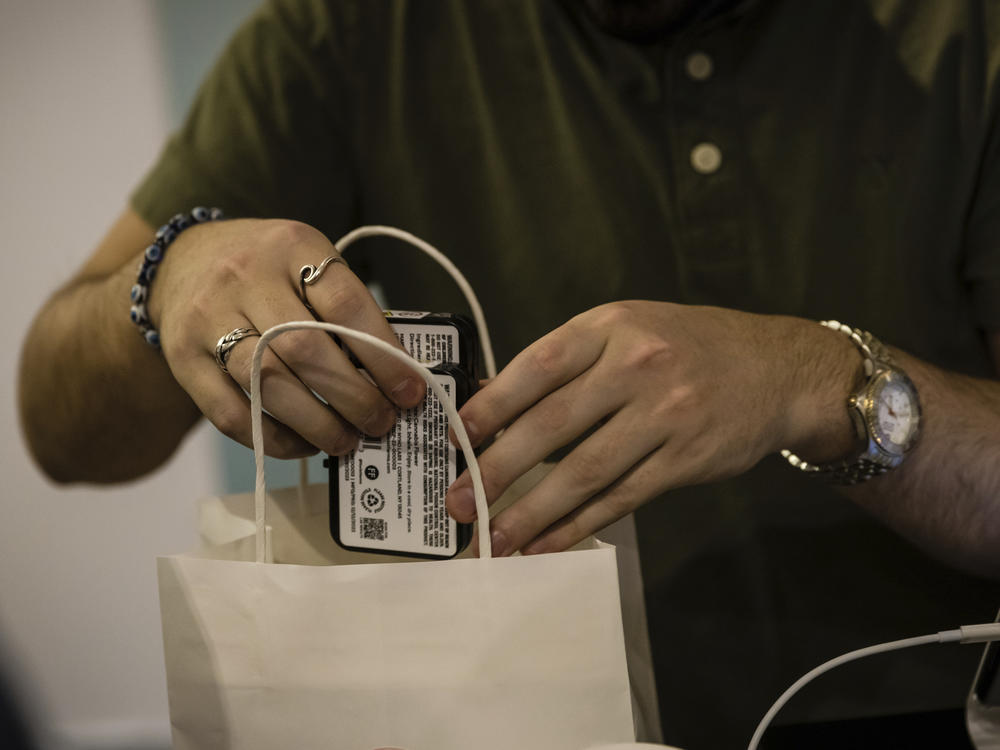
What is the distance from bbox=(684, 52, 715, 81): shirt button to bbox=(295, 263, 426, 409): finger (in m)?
0.46

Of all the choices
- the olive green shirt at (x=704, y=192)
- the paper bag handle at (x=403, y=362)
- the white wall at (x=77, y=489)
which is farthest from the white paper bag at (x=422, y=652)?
the white wall at (x=77, y=489)

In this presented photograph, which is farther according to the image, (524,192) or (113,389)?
(524,192)

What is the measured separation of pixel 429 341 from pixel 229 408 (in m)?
0.13

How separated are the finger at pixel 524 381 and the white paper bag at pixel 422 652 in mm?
75

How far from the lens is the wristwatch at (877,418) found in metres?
0.52

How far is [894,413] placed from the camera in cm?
53

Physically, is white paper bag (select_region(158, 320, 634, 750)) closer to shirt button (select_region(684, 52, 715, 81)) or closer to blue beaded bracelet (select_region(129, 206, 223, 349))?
A: blue beaded bracelet (select_region(129, 206, 223, 349))

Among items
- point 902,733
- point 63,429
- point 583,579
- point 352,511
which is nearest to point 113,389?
point 63,429

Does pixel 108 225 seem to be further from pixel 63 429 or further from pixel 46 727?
pixel 46 727

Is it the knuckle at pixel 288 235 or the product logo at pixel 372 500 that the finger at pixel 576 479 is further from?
the knuckle at pixel 288 235

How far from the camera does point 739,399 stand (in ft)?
1.47

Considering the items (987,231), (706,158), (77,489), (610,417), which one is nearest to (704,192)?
(706,158)

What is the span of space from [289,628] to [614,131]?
0.56 m

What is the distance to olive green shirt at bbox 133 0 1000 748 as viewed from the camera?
718 mm
